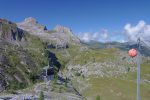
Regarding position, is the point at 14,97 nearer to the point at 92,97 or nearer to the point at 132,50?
the point at 92,97

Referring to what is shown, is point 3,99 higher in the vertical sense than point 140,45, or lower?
lower

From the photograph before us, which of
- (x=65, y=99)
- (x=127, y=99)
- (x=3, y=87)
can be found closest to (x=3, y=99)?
(x=65, y=99)

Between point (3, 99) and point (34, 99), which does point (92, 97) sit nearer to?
point (34, 99)

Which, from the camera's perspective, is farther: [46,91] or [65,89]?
[65,89]

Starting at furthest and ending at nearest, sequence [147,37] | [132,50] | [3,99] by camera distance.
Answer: [3,99] < [147,37] < [132,50]

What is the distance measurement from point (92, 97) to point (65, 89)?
66.7ft

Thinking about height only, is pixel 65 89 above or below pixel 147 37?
below

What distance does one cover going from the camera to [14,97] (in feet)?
496

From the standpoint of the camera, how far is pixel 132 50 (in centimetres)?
2056

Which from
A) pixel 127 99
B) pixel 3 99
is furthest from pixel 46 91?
pixel 127 99

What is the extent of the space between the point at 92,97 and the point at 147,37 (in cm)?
17775

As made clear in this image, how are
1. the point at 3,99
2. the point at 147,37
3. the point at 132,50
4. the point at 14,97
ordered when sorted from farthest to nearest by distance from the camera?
1. the point at 14,97
2. the point at 3,99
3. the point at 147,37
4. the point at 132,50

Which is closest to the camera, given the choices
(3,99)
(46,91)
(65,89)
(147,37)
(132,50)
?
(132,50)

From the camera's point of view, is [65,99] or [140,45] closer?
[140,45]
